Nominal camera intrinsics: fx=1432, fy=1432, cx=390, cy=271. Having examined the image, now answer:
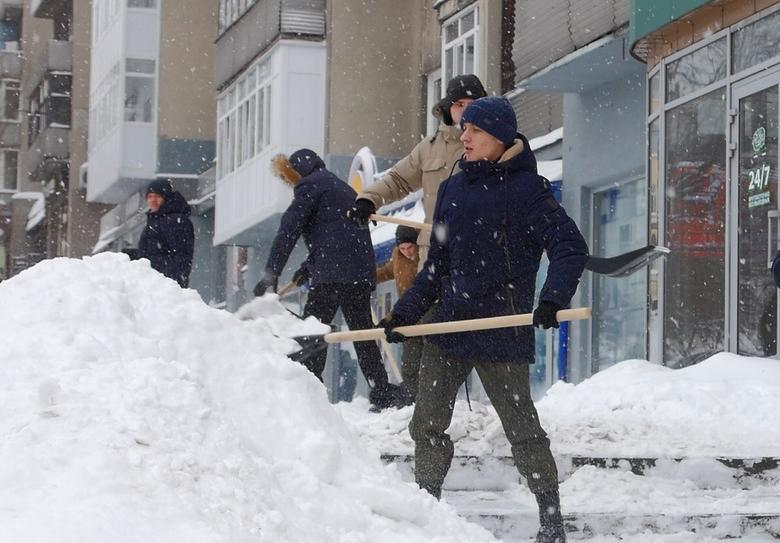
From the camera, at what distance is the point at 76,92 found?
42.6 m

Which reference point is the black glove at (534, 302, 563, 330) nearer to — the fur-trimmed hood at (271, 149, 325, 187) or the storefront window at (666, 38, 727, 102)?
the fur-trimmed hood at (271, 149, 325, 187)

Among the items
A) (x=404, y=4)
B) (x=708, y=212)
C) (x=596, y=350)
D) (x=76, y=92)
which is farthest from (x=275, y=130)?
(x=76, y=92)

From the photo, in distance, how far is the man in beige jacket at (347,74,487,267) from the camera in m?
6.52

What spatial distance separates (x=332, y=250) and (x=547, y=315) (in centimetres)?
374

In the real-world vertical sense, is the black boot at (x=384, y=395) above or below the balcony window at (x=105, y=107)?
below

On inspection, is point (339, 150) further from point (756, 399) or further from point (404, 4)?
point (756, 399)

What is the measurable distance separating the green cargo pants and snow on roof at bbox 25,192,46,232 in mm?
50046

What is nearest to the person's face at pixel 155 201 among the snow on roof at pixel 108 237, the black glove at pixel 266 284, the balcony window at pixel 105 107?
the black glove at pixel 266 284

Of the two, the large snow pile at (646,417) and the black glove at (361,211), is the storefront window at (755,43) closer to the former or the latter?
the large snow pile at (646,417)

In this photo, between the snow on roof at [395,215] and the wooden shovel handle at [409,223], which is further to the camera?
the snow on roof at [395,215]

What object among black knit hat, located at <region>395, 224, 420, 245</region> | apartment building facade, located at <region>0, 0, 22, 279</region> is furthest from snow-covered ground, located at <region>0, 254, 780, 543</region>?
apartment building facade, located at <region>0, 0, 22, 279</region>

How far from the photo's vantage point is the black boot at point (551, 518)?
5043 millimetres

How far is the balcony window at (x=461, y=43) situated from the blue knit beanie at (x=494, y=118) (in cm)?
1233

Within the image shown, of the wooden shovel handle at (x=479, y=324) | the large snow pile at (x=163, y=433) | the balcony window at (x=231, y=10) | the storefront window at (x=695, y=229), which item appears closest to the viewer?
the large snow pile at (x=163, y=433)
